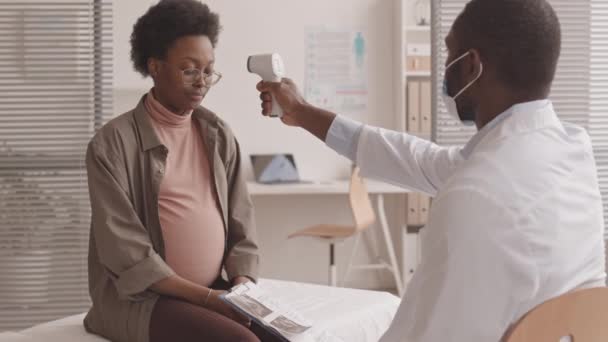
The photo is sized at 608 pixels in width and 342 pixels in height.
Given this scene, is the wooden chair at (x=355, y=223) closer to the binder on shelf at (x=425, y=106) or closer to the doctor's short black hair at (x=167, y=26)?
the binder on shelf at (x=425, y=106)

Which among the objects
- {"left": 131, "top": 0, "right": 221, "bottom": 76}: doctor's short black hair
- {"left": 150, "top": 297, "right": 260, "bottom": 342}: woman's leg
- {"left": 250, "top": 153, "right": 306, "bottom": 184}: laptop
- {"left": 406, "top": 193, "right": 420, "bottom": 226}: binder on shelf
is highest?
{"left": 131, "top": 0, "right": 221, "bottom": 76}: doctor's short black hair

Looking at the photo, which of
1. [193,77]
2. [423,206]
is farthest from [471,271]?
[423,206]

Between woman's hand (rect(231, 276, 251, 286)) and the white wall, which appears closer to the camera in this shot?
woman's hand (rect(231, 276, 251, 286))

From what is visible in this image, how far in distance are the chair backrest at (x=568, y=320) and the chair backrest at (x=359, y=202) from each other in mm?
3107

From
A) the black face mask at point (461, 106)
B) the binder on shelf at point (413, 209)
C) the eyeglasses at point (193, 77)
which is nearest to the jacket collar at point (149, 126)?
the eyeglasses at point (193, 77)

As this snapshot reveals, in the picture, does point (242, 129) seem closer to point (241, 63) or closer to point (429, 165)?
point (241, 63)

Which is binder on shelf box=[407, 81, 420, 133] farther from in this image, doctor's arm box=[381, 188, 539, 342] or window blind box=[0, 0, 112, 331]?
doctor's arm box=[381, 188, 539, 342]

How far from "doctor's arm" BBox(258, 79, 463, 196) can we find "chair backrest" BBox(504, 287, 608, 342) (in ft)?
2.30

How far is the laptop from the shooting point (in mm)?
4938

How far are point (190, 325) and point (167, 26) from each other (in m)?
0.85

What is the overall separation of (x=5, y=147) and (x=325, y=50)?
252 cm

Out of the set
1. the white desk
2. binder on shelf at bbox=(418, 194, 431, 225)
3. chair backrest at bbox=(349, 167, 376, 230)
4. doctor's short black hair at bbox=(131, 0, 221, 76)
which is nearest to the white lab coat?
doctor's short black hair at bbox=(131, 0, 221, 76)

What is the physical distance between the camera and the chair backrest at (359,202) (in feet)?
14.0

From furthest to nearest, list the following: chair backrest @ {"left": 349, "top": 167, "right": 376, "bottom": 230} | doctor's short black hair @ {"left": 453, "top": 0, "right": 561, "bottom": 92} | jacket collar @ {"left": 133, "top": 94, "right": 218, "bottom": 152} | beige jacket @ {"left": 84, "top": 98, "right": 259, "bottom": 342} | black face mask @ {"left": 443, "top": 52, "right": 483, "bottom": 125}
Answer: chair backrest @ {"left": 349, "top": 167, "right": 376, "bottom": 230} < jacket collar @ {"left": 133, "top": 94, "right": 218, "bottom": 152} < beige jacket @ {"left": 84, "top": 98, "right": 259, "bottom": 342} < black face mask @ {"left": 443, "top": 52, "right": 483, "bottom": 125} < doctor's short black hair @ {"left": 453, "top": 0, "right": 561, "bottom": 92}
